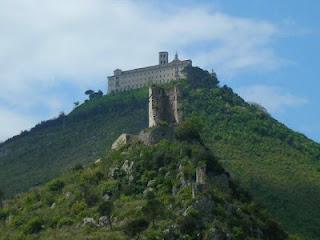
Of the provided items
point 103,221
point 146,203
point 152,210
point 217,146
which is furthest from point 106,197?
point 217,146

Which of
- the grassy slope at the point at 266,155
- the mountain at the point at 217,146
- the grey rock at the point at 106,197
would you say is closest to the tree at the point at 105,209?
the grey rock at the point at 106,197

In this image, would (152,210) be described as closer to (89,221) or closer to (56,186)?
(89,221)

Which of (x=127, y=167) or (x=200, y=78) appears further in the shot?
(x=200, y=78)

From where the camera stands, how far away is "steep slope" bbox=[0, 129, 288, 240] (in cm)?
8362

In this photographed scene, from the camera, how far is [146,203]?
86.3 m

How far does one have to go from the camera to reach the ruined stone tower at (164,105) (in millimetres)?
105188

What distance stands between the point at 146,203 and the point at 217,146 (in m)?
58.7

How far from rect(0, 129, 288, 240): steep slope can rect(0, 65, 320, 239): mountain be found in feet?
38.9

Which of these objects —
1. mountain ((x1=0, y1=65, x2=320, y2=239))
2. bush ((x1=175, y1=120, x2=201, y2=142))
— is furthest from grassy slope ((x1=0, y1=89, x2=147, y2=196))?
bush ((x1=175, y1=120, x2=201, y2=142))

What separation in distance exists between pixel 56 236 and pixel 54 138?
8964cm

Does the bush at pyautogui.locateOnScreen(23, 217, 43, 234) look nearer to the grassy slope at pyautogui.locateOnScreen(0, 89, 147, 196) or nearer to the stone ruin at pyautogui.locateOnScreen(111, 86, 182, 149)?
the stone ruin at pyautogui.locateOnScreen(111, 86, 182, 149)

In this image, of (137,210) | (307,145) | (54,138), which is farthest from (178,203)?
(54,138)

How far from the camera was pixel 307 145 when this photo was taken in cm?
16062

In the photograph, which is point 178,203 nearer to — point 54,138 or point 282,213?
point 282,213
